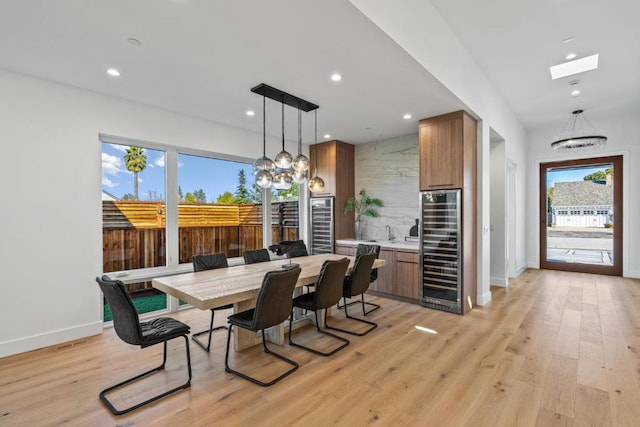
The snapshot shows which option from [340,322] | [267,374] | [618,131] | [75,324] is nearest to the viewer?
[267,374]

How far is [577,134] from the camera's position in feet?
21.7

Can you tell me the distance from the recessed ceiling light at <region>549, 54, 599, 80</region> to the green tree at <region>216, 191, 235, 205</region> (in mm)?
5004

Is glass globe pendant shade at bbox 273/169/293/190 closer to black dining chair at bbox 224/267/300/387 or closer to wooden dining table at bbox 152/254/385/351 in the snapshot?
wooden dining table at bbox 152/254/385/351

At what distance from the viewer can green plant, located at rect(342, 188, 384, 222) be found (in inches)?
227

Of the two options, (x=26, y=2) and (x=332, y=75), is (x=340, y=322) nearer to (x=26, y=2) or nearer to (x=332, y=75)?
(x=332, y=75)

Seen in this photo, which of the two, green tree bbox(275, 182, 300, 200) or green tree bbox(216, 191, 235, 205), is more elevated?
green tree bbox(275, 182, 300, 200)

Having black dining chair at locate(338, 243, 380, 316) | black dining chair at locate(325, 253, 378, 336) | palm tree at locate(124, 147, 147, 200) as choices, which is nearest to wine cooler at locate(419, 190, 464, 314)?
black dining chair at locate(338, 243, 380, 316)

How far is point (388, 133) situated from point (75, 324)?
5.12 meters

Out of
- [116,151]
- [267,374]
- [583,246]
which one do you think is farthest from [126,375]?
[583,246]

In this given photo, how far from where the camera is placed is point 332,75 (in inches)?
122

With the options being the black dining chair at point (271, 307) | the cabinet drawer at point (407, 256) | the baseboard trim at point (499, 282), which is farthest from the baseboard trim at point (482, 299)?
the black dining chair at point (271, 307)

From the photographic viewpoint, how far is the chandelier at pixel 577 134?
513 cm

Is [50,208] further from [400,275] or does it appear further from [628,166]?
[628,166]

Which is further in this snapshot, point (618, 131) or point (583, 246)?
point (583, 246)
